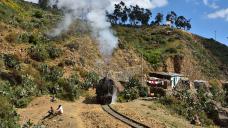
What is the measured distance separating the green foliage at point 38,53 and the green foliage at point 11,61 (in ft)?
10.5

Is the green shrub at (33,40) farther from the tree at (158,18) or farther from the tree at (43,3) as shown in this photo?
the tree at (158,18)

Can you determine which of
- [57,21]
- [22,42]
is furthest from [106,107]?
[57,21]

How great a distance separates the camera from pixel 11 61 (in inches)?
1657

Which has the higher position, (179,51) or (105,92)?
(179,51)

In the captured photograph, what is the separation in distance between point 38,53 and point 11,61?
4.97 meters

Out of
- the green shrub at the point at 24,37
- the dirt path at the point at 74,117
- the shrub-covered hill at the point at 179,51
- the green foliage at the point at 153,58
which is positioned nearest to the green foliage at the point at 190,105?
the dirt path at the point at 74,117

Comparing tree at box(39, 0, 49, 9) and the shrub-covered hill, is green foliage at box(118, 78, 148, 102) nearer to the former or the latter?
the shrub-covered hill

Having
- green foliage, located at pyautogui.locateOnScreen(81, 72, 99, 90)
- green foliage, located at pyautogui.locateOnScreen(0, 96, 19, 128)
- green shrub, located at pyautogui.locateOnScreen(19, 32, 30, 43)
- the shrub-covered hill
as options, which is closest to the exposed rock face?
green foliage, located at pyautogui.locateOnScreen(81, 72, 99, 90)

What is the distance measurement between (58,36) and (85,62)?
5.29m

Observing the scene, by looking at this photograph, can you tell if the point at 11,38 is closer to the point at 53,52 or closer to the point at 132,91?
the point at 53,52

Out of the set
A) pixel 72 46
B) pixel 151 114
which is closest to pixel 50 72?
pixel 72 46

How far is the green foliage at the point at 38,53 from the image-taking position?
46.4m

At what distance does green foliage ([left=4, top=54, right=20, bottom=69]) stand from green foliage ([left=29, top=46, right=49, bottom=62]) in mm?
3197

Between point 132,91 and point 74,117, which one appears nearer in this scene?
point 74,117
